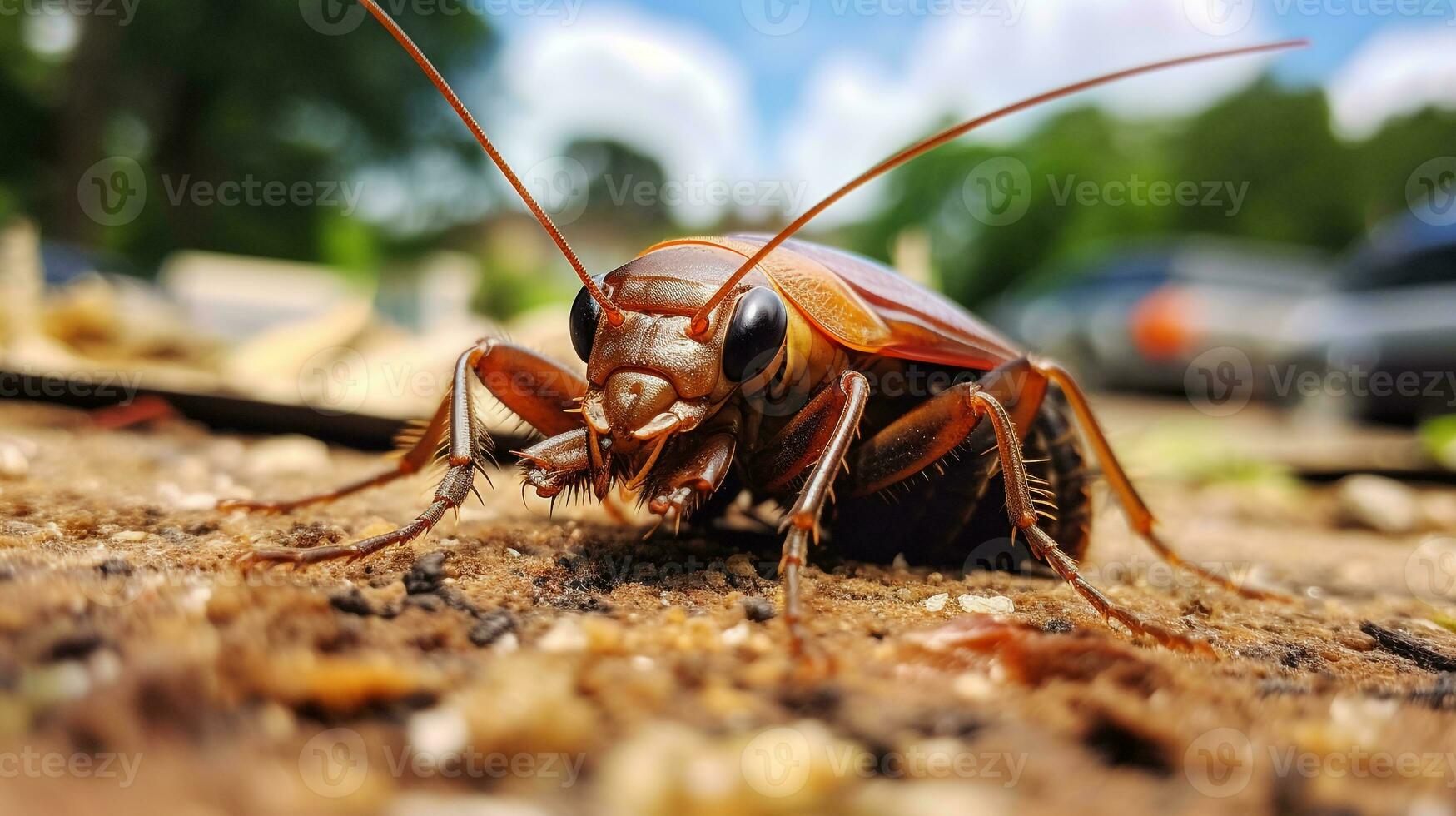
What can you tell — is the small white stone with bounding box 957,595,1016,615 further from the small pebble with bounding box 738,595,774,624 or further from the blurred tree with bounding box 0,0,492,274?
the blurred tree with bounding box 0,0,492,274

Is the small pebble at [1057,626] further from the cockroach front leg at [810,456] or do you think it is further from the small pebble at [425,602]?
the small pebble at [425,602]

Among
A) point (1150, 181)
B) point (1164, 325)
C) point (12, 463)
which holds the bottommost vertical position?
point (12, 463)

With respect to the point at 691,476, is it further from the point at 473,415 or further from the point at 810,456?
the point at 473,415

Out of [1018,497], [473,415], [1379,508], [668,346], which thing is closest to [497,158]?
[668,346]

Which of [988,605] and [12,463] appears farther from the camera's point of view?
[12,463]

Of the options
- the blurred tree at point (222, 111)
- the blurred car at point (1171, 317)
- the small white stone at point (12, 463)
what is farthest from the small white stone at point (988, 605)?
the blurred tree at point (222, 111)

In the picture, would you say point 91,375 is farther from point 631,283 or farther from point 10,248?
point 631,283

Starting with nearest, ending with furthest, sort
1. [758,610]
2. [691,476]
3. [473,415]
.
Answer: [758,610] → [691,476] → [473,415]
